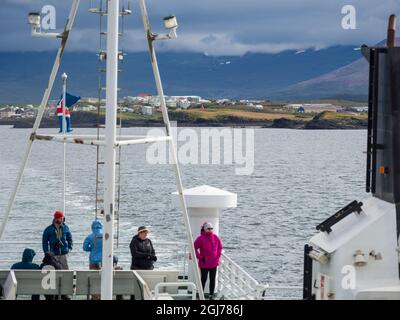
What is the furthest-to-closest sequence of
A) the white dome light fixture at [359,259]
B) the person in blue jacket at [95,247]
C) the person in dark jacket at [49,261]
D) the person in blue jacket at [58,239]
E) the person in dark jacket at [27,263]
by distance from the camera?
the person in blue jacket at [58,239]
the person in dark jacket at [49,261]
the person in dark jacket at [27,263]
the person in blue jacket at [95,247]
the white dome light fixture at [359,259]

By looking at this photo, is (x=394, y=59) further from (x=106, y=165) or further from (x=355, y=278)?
(x=106, y=165)

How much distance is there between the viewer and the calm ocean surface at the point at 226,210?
43.6 m

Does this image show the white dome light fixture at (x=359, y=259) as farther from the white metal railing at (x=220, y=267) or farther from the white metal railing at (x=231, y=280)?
the white metal railing at (x=231, y=280)

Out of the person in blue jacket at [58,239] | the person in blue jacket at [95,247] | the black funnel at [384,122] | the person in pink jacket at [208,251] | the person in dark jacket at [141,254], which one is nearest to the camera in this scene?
the black funnel at [384,122]

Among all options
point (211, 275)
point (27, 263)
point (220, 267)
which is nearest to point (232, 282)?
→ point (211, 275)

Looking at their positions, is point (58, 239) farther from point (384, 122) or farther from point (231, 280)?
point (384, 122)

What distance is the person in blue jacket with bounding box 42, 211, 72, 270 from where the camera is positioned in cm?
1540

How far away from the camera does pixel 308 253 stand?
11875 millimetres

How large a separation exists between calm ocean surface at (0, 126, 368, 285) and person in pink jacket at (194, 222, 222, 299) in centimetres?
306

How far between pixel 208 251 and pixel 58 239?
259 centimetres

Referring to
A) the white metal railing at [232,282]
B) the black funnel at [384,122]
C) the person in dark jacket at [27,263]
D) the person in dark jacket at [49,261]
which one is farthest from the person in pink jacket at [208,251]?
the black funnel at [384,122]

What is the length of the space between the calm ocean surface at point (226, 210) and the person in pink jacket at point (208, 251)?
10.0 ft

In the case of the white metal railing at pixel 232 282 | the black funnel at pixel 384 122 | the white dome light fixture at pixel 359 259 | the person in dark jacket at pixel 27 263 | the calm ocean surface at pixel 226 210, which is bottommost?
the calm ocean surface at pixel 226 210

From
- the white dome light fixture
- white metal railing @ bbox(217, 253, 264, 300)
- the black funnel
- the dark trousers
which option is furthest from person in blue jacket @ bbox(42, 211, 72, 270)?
the white dome light fixture
